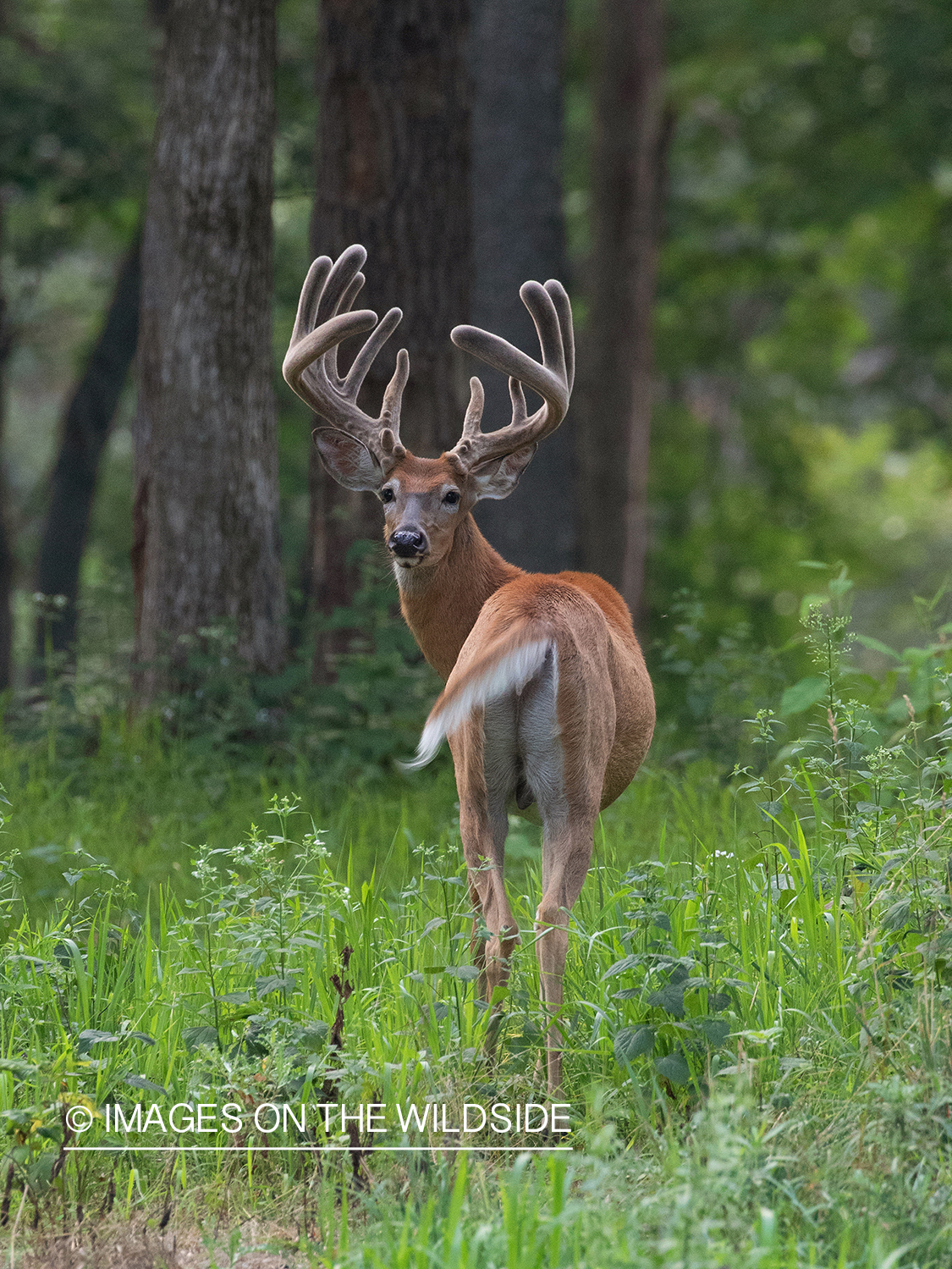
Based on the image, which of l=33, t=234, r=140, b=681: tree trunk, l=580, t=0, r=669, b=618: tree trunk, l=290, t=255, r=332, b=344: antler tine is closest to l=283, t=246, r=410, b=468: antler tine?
l=290, t=255, r=332, b=344: antler tine

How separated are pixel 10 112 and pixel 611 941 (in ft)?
36.9

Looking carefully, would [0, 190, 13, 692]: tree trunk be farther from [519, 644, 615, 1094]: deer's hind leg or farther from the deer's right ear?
[519, 644, 615, 1094]: deer's hind leg

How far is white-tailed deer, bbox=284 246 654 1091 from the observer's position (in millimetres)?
3871

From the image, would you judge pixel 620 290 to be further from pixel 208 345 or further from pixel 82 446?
pixel 208 345

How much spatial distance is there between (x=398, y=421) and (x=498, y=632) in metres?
1.57

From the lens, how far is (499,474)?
5211 mm

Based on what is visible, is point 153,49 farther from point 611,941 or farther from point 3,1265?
point 3,1265

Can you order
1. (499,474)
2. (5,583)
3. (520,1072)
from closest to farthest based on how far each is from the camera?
1. (520,1072)
2. (499,474)
3. (5,583)

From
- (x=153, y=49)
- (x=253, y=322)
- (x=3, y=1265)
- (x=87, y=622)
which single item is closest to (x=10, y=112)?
(x=153, y=49)

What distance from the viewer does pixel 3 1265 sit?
9.69 ft

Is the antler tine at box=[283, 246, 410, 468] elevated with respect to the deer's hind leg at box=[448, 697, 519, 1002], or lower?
elevated

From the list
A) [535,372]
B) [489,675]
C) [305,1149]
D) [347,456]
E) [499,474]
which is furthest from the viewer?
[347,456]

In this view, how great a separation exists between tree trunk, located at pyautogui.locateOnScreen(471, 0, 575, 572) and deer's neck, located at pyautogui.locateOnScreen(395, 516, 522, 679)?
19.7 feet

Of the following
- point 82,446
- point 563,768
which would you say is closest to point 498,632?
point 563,768
